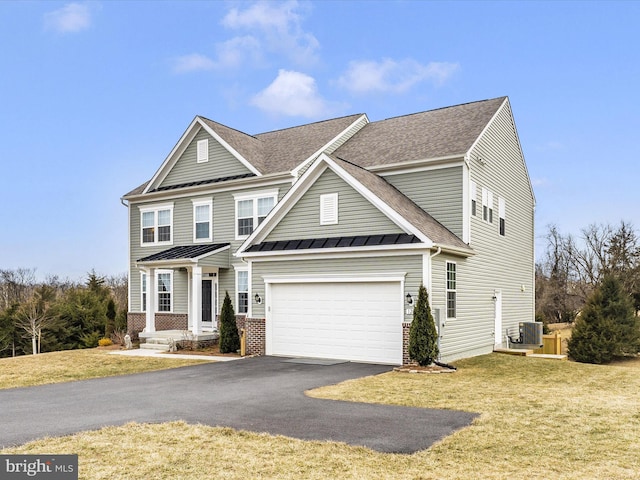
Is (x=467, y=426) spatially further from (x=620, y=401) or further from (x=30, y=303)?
(x=30, y=303)

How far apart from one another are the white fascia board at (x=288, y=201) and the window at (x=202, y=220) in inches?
211

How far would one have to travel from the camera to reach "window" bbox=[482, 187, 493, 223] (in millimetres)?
20812

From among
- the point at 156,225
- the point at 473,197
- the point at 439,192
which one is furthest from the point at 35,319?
the point at 473,197

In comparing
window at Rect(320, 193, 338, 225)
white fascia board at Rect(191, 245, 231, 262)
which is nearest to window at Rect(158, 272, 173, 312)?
white fascia board at Rect(191, 245, 231, 262)

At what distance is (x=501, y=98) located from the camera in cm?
2295

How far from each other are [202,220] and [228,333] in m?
6.46

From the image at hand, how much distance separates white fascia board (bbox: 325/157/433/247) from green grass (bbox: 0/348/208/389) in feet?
24.8

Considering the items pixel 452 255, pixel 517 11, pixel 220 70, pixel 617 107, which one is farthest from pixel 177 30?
pixel 617 107

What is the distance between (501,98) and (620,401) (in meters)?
14.9

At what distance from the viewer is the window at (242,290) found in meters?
23.1

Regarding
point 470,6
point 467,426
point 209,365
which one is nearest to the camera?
point 467,426

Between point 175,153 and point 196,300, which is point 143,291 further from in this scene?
point 175,153

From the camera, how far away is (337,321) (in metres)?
17.8

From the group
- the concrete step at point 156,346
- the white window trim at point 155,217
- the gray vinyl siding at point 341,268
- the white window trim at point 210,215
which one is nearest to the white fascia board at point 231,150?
the white window trim at point 210,215
